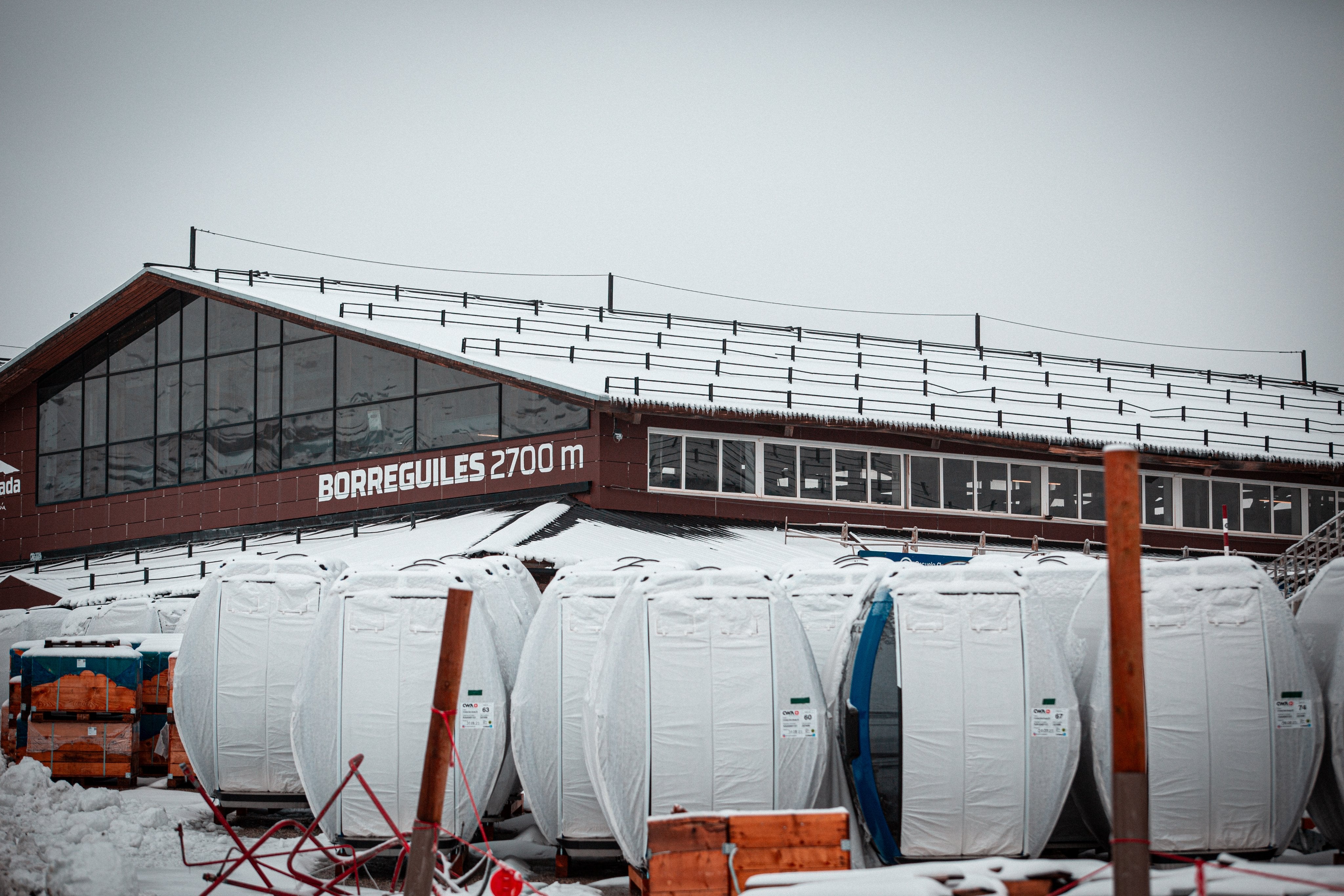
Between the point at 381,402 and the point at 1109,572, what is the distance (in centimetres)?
2358

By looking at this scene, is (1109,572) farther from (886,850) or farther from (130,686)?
(130,686)

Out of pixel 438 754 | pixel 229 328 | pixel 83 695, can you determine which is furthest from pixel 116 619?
pixel 438 754

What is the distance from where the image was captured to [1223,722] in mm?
9273

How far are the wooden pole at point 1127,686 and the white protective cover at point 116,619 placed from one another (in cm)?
1642

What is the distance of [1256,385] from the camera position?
41.5 m

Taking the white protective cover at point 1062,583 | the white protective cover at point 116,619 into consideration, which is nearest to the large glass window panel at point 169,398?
the white protective cover at point 116,619

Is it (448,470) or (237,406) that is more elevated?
(237,406)

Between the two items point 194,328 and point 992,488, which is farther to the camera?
point 194,328

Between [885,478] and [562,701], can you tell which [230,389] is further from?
[562,701]

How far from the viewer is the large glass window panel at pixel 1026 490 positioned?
2856cm

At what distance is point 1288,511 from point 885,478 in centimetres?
1159

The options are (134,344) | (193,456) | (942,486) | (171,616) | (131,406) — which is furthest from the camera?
(134,344)

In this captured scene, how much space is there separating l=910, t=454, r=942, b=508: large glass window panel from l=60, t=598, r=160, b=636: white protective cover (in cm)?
1577

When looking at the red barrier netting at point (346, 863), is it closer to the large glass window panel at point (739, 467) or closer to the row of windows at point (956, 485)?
the row of windows at point (956, 485)
